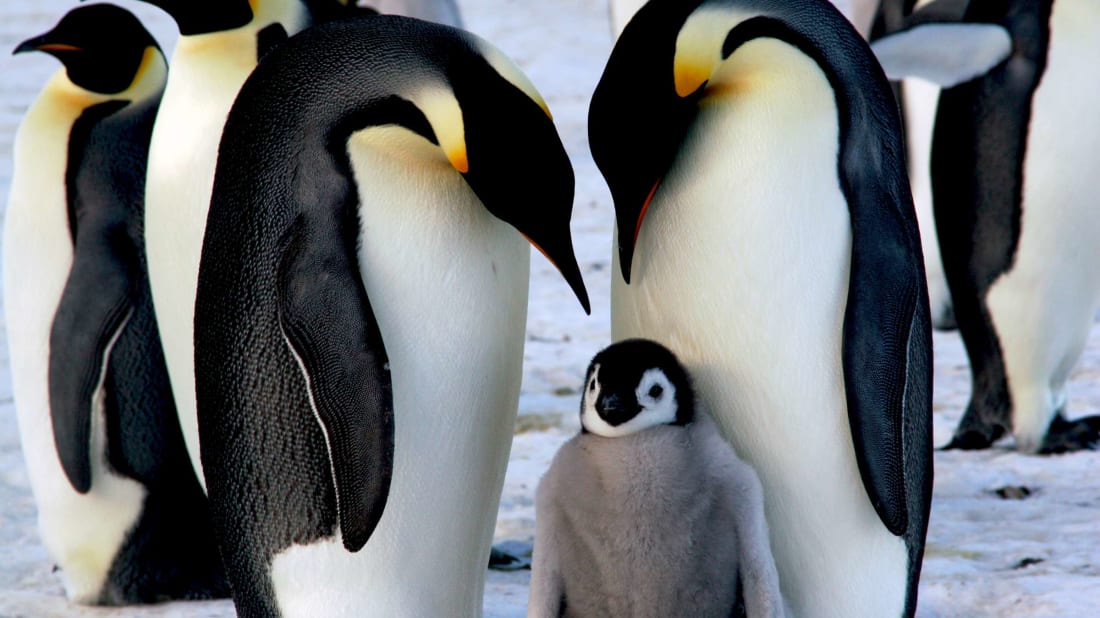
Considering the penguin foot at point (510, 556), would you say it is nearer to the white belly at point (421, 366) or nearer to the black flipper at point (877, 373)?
the white belly at point (421, 366)

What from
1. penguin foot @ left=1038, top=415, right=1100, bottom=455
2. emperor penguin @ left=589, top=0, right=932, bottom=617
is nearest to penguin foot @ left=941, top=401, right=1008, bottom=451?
penguin foot @ left=1038, top=415, right=1100, bottom=455

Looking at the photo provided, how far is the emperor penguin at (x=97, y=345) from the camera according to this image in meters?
3.24

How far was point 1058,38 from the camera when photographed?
4.06m

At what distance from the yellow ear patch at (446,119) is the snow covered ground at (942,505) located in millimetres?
1135

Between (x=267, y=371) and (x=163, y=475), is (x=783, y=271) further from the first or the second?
(x=163, y=475)

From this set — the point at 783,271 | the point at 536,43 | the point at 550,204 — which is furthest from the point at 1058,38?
the point at 536,43

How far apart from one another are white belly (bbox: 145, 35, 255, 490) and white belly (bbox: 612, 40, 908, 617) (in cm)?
88

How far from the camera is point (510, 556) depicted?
11.1 ft

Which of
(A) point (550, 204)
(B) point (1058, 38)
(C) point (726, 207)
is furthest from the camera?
(B) point (1058, 38)

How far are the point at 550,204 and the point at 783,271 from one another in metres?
0.38

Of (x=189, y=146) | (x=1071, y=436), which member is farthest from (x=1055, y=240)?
(x=189, y=146)

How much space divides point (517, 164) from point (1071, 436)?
8.00 ft

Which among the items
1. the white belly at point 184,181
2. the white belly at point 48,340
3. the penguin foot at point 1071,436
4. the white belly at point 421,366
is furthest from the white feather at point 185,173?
the penguin foot at point 1071,436

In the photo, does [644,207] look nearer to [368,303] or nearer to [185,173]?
[368,303]
